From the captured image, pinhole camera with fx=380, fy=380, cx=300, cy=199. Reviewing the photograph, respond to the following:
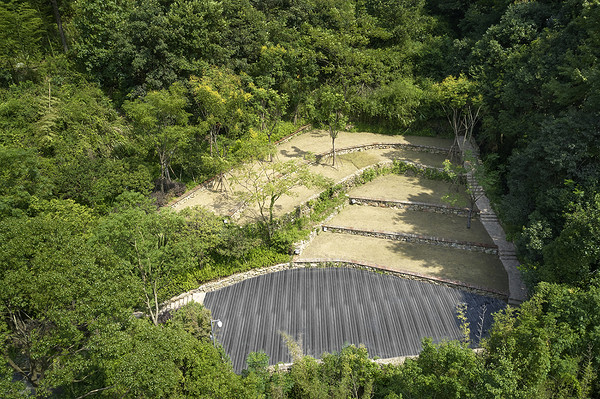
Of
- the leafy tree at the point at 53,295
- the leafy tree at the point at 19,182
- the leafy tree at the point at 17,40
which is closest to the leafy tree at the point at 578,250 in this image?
the leafy tree at the point at 53,295

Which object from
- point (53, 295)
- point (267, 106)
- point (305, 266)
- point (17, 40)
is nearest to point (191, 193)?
point (305, 266)

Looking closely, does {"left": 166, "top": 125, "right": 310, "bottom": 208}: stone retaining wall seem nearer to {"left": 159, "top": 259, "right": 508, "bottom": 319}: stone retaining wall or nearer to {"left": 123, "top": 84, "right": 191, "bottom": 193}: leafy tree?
{"left": 123, "top": 84, "right": 191, "bottom": 193}: leafy tree

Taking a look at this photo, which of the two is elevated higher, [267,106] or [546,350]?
[267,106]

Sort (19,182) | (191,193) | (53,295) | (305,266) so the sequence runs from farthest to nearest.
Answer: (191,193) < (305,266) < (19,182) < (53,295)

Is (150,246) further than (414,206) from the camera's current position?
No

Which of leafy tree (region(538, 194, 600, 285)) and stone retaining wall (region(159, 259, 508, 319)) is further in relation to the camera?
stone retaining wall (region(159, 259, 508, 319))

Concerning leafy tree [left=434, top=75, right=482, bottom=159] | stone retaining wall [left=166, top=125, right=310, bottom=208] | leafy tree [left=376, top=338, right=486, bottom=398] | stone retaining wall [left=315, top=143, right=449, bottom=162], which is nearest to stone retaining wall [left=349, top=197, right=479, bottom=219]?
stone retaining wall [left=315, top=143, right=449, bottom=162]

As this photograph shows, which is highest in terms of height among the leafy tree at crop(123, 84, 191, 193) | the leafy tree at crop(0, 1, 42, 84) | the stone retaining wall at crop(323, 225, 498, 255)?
the leafy tree at crop(0, 1, 42, 84)

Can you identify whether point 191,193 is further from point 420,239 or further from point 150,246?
point 420,239
